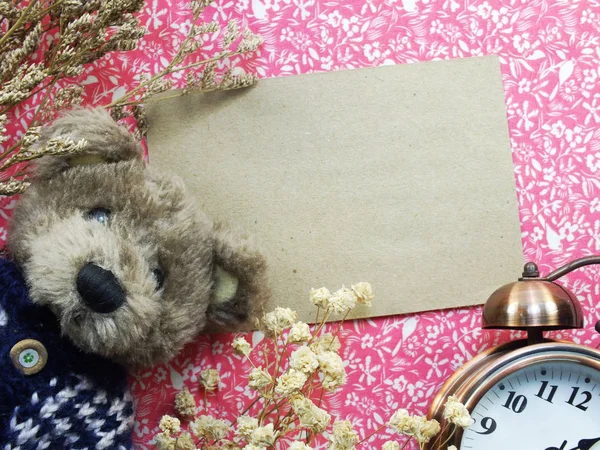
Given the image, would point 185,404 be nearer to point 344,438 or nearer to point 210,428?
point 210,428

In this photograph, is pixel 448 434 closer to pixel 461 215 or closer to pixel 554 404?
pixel 554 404

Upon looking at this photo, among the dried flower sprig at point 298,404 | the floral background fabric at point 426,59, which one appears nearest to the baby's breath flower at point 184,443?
the dried flower sprig at point 298,404

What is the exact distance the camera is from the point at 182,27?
0.96 m

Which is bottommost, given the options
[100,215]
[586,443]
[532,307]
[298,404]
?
[586,443]

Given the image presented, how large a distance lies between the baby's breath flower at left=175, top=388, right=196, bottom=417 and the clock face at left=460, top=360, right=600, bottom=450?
0.41m

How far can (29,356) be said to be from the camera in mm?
739

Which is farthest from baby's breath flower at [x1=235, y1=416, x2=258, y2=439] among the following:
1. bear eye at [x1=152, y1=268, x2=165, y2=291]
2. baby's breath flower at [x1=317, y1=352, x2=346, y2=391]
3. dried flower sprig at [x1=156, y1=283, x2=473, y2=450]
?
bear eye at [x1=152, y1=268, x2=165, y2=291]

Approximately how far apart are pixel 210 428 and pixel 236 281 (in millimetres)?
213

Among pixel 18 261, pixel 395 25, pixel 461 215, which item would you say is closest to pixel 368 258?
pixel 461 215

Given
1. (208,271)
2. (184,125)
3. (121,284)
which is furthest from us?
Result: (184,125)

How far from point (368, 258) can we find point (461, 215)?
0.56 ft

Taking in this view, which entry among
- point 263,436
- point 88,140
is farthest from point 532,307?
point 88,140

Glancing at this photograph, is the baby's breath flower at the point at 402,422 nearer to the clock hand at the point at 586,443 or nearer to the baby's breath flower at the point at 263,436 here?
the baby's breath flower at the point at 263,436

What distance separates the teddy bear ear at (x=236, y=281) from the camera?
0.82m
